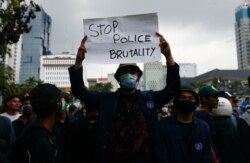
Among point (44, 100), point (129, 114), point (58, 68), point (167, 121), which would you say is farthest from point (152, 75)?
point (44, 100)

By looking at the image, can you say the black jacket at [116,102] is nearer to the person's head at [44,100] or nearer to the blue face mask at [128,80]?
the blue face mask at [128,80]

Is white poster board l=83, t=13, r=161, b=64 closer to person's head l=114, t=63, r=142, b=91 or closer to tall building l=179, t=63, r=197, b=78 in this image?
person's head l=114, t=63, r=142, b=91

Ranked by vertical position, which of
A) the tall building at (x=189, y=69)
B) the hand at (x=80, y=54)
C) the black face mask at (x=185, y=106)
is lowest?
the black face mask at (x=185, y=106)

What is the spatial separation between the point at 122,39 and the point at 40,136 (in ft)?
5.78

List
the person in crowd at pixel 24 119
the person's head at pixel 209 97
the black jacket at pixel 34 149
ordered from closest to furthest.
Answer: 1. the black jacket at pixel 34 149
2. the person's head at pixel 209 97
3. the person in crowd at pixel 24 119

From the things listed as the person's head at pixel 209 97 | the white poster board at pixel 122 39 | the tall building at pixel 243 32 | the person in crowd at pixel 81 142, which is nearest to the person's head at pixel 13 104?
the person in crowd at pixel 81 142

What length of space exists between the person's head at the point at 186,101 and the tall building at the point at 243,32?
16679 centimetres

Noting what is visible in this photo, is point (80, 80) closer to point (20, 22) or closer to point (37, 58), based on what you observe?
point (20, 22)

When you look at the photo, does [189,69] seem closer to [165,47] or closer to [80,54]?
[165,47]

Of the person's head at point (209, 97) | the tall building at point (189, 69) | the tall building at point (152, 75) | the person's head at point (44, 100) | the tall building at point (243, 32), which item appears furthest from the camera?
the tall building at point (189, 69)

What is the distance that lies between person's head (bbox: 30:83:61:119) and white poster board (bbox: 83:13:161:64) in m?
1.18

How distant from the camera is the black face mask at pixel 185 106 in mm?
3121

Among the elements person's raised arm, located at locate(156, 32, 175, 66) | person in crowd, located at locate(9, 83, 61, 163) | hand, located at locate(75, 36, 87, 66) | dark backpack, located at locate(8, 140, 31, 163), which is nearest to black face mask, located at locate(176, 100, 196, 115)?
person's raised arm, located at locate(156, 32, 175, 66)

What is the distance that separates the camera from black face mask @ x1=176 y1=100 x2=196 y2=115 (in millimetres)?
3121
